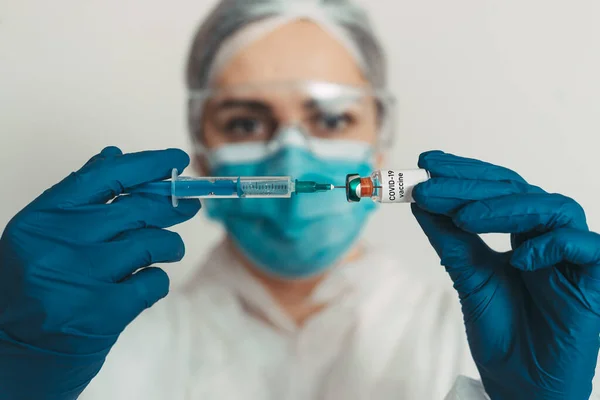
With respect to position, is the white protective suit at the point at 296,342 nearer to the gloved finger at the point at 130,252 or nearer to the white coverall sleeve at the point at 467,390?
the white coverall sleeve at the point at 467,390

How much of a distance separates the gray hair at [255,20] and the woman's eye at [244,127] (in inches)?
4.9

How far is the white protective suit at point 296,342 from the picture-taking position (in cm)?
129

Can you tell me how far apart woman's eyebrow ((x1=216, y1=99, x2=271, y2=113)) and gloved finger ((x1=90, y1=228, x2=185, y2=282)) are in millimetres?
374

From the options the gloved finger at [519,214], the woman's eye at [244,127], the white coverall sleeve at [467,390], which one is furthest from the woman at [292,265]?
the gloved finger at [519,214]

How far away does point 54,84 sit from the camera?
1.40 m

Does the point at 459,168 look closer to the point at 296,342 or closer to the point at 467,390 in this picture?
the point at 467,390

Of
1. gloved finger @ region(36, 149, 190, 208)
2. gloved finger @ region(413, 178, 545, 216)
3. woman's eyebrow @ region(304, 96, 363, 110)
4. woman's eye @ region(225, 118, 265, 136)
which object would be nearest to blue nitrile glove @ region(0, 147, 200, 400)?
gloved finger @ region(36, 149, 190, 208)

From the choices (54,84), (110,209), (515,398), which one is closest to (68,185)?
(110,209)

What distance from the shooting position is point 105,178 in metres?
1.01

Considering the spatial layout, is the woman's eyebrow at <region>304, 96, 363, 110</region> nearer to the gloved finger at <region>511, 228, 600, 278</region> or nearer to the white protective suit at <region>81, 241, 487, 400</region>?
the white protective suit at <region>81, 241, 487, 400</region>

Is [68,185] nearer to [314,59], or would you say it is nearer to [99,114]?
[99,114]

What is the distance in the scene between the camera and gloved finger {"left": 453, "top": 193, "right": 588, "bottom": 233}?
924 mm

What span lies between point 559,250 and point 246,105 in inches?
28.9

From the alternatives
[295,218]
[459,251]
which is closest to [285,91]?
[295,218]
